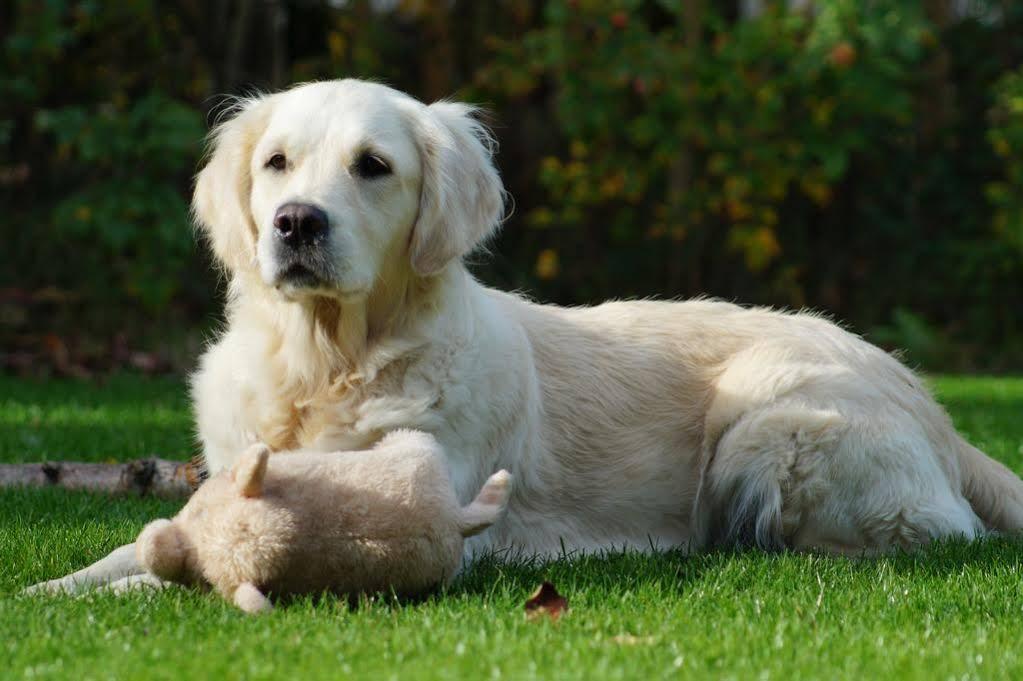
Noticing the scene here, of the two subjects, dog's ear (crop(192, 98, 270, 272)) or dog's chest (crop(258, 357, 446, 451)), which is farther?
dog's ear (crop(192, 98, 270, 272))

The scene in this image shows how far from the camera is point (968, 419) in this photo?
7688 millimetres

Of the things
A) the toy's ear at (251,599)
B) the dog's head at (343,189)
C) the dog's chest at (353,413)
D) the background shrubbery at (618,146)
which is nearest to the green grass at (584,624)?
the toy's ear at (251,599)

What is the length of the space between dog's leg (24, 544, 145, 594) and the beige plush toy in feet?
1.01

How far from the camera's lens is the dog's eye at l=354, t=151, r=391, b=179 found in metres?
3.87

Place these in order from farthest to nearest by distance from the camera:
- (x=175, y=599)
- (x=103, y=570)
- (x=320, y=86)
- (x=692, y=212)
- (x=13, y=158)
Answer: (x=692, y=212) → (x=13, y=158) → (x=320, y=86) → (x=103, y=570) → (x=175, y=599)

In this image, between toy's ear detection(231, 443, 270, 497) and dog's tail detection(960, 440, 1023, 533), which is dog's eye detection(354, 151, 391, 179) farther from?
dog's tail detection(960, 440, 1023, 533)

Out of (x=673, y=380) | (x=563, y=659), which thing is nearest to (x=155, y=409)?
(x=673, y=380)

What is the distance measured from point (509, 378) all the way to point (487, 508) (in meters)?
0.82

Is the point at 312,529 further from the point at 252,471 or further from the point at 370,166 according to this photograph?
the point at 370,166

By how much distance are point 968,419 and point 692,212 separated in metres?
5.25

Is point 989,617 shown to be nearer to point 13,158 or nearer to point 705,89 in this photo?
point 705,89

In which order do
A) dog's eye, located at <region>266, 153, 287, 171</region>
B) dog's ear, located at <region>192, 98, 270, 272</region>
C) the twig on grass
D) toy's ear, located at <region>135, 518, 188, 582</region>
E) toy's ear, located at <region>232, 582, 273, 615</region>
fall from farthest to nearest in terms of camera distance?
the twig on grass → dog's ear, located at <region>192, 98, 270, 272</region> → dog's eye, located at <region>266, 153, 287, 171</region> → toy's ear, located at <region>135, 518, 188, 582</region> → toy's ear, located at <region>232, 582, 273, 615</region>

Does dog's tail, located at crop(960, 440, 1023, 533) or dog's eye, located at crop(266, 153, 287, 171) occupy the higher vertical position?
dog's eye, located at crop(266, 153, 287, 171)

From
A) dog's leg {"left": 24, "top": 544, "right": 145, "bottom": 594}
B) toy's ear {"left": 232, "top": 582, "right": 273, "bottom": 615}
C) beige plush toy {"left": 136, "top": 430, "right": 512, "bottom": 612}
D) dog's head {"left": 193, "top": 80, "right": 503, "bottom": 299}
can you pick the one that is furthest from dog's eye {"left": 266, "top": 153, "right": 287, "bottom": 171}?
toy's ear {"left": 232, "top": 582, "right": 273, "bottom": 615}
